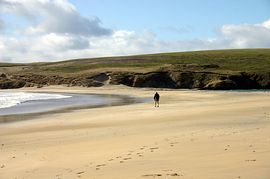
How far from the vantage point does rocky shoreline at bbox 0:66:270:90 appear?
89750 mm

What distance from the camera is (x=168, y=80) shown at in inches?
3659

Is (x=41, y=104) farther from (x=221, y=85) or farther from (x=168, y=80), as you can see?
(x=168, y=80)

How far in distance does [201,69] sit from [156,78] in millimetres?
12072

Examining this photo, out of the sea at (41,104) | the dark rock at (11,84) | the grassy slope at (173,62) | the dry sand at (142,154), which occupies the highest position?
the grassy slope at (173,62)

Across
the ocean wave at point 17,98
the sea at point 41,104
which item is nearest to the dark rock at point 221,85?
the ocean wave at point 17,98

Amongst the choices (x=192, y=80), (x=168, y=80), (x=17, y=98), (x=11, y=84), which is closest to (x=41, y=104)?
(x=17, y=98)

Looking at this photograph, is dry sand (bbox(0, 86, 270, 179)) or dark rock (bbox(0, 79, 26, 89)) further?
dark rock (bbox(0, 79, 26, 89))

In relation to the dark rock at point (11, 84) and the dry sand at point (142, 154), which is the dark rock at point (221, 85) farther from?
the dry sand at point (142, 154)

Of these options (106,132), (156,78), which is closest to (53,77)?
(156,78)

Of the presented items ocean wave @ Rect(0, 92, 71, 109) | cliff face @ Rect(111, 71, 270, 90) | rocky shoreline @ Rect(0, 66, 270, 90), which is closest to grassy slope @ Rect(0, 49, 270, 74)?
rocky shoreline @ Rect(0, 66, 270, 90)

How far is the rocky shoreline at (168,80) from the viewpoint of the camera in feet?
294

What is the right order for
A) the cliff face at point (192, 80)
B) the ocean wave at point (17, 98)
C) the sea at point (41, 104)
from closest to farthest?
the sea at point (41, 104)
the ocean wave at point (17, 98)
the cliff face at point (192, 80)

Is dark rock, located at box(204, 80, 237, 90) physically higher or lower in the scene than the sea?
lower

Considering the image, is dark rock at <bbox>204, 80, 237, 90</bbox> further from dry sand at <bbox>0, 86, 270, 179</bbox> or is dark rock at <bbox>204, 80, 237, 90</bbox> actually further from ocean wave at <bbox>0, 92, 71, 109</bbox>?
dry sand at <bbox>0, 86, 270, 179</bbox>
